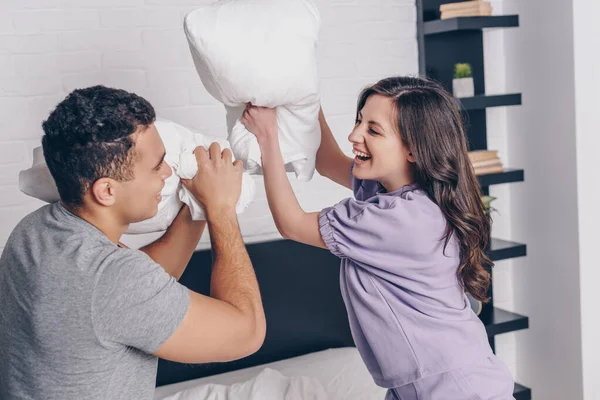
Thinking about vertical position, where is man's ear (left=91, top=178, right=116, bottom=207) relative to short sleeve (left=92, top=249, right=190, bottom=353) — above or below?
above

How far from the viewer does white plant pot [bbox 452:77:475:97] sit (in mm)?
2877

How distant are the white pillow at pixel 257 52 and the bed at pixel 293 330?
1005mm

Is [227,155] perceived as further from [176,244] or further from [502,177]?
[502,177]

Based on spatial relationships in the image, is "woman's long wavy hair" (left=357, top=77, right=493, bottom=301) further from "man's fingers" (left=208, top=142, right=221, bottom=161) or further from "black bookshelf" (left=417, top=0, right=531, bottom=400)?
"black bookshelf" (left=417, top=0, right=531, bottom=400)

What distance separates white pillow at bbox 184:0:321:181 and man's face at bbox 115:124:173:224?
20cm

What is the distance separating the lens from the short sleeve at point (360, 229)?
66.3 inches

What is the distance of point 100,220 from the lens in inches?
58.2

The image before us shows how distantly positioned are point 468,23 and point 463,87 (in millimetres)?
263

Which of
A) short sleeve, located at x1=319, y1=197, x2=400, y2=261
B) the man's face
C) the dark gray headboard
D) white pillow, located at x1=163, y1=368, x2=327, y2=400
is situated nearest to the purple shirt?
short sleeve, located at x1=319, y1=197, x2=400, y2=261

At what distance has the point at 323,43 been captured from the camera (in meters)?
2.76

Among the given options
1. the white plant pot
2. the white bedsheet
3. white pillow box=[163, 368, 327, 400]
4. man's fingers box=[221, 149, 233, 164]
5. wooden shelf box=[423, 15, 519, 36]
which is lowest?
the white bedsheet

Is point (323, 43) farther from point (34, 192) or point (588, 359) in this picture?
point (588, 359)

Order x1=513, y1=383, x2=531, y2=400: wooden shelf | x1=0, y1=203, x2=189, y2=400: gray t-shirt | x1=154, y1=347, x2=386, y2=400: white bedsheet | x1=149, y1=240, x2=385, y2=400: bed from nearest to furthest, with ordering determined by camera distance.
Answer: x1=0, y1=203, x2=189, y2=400: gray t-shirt, x1=154, y1=347, x2=386, y2=400: white bedsheet, x1=149, y1=240, x2=385, y2=400: bed, x1=513, y1=383, x2=531, y2=400: wooden shelf

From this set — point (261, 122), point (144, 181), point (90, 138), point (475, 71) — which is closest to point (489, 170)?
point (475, 71)
